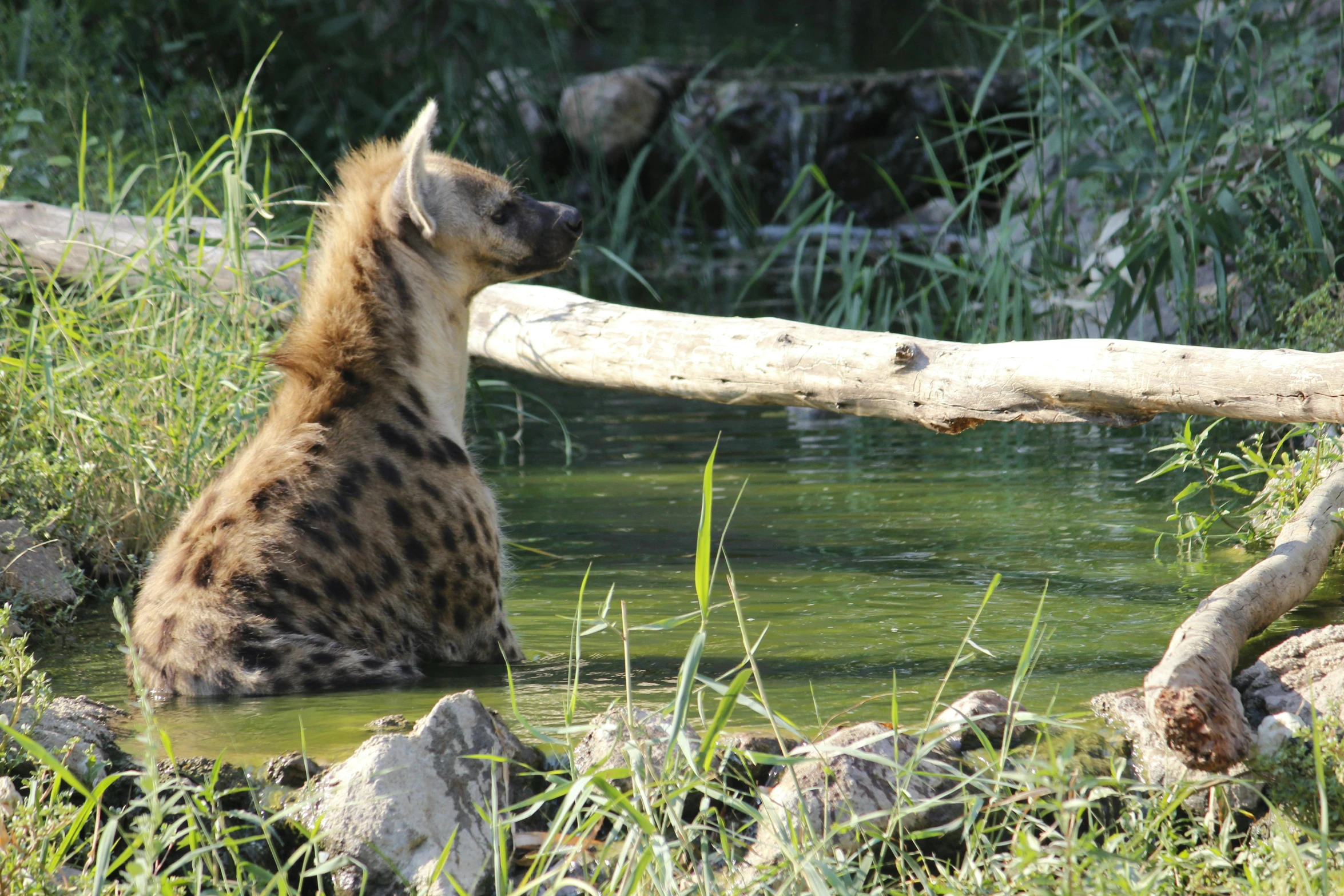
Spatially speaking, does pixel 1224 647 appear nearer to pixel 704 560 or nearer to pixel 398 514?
pixel 704 560

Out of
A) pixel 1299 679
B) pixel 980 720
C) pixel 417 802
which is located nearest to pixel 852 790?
pixel 980 720

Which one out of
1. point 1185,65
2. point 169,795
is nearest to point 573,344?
point 169,795

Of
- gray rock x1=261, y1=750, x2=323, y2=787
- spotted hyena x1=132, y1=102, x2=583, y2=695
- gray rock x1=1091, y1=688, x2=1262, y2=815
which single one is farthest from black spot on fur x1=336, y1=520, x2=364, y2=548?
gray rock x1=1091, y1=688, x2=1262, y2=815

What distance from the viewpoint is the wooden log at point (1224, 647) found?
296 centimetres

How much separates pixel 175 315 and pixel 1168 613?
11.4 ft

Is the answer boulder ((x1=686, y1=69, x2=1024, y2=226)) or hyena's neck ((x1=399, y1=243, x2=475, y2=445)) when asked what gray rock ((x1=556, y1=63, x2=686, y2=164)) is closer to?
boulder ((x1=686, y1=69, x2=1024, y2=226))

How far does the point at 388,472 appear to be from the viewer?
13.4 ft

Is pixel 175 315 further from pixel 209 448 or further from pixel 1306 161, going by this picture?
pixel 1306 161

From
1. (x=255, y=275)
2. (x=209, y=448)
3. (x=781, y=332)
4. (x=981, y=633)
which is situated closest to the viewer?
(x=981, y=633)

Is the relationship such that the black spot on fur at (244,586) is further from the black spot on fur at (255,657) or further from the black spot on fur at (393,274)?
the black spot on fur at (393,274)

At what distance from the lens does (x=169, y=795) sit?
10.2ft

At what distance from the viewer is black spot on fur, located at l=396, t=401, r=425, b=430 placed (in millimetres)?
4250

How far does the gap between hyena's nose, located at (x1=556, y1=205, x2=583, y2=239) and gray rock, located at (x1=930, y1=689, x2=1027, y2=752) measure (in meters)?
2.07

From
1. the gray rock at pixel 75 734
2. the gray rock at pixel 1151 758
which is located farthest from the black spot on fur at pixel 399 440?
the gray rock at pixel 1151 758
